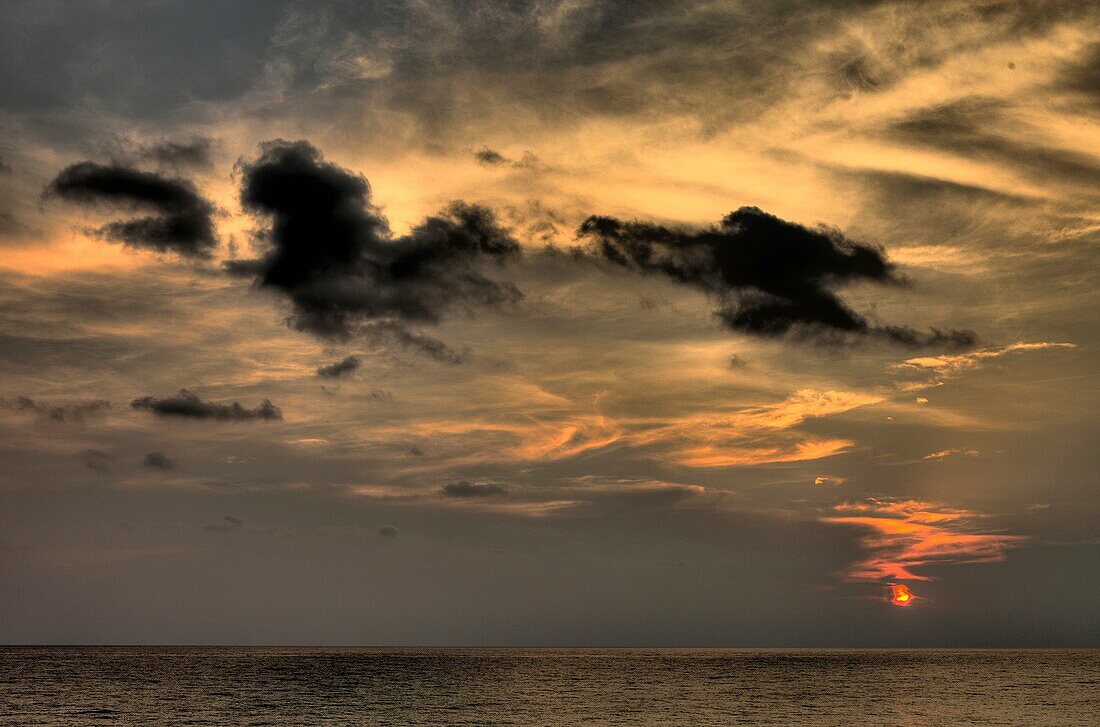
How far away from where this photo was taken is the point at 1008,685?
18762 cm

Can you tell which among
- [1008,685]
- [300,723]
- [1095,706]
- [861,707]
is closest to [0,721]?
[300,723]

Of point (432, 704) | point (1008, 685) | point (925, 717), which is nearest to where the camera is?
point (925, 717)

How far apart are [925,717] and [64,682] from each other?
503 feet

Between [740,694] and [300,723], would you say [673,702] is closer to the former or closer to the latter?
[740,694]

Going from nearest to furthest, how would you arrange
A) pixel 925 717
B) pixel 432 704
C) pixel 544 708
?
1. pixel 925 717
2. pixel 544 708
3. pixel 432 704

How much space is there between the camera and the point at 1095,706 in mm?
133250

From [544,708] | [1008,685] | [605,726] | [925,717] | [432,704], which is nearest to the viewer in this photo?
[605,726]

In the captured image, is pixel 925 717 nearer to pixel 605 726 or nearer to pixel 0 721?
pixel 605 726

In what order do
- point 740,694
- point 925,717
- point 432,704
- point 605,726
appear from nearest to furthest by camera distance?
point 605,726
point 925,717
point 432,704
point 740,694

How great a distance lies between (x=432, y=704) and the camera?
451 feet

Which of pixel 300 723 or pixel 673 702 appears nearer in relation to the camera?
pixel 300 723

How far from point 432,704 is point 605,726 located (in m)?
39.8

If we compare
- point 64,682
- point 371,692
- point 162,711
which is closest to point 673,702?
point 371,692

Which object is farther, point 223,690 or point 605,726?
point 223,690
